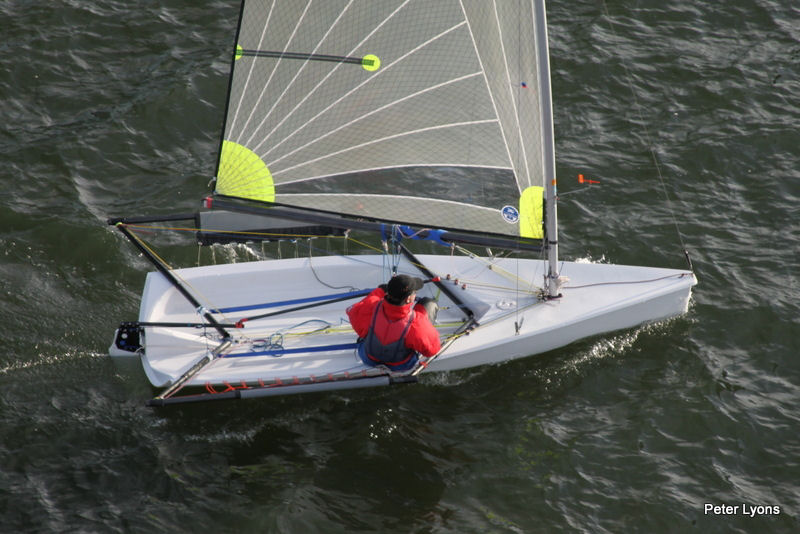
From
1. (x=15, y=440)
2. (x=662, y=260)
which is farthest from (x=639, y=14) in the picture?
(x=15, y=440)

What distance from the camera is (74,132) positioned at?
10469 mm

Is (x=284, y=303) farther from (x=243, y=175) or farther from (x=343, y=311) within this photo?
(x=243, y=175)

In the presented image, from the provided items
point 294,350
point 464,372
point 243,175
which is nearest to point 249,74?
point 243,175

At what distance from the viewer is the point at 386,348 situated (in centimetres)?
729

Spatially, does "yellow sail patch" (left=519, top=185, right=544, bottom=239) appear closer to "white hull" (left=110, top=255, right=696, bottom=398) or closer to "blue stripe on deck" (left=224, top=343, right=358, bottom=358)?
"white hull" (left=110, top=255, right=696, bottom=398)

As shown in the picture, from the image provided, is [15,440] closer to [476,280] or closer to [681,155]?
[476,280]

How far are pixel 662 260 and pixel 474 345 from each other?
9.39 feet

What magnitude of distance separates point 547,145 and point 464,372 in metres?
2.30

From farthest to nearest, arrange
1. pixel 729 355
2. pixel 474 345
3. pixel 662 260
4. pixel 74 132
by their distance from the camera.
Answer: pixel 74 132 < pixel 662 260 < pixel 729 355 < pixel 474 345

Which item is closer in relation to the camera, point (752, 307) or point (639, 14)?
point (752, 307)

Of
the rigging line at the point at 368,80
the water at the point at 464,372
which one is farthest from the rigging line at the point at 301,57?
the water at the point at 464,372

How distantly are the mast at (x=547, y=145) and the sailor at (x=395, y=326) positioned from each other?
132 centimetres

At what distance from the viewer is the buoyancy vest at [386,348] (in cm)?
726

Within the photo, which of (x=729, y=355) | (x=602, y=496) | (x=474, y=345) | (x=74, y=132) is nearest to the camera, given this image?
(x=602, y=496)
